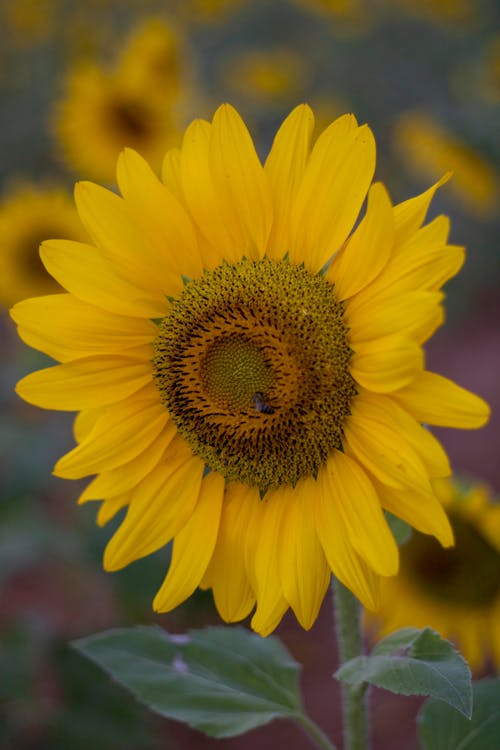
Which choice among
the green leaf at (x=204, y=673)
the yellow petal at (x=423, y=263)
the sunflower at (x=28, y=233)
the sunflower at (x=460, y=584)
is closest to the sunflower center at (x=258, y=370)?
the yellow petal at (x=423, y=263)

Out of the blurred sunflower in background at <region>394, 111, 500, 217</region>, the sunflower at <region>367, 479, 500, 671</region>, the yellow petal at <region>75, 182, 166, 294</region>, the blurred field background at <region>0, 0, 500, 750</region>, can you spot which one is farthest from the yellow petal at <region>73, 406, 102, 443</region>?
the blurred sunflower in background at <region>394, 111, 500, 217</region>

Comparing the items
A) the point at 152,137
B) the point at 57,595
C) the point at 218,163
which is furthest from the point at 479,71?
the point at 218,163

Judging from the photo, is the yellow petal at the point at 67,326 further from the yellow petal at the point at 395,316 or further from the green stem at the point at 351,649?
the green stem at the point at 351,649

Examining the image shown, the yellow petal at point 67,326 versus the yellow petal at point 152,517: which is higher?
the yellow petal at point 67,326

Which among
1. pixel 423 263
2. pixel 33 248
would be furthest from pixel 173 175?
pixel 33 248

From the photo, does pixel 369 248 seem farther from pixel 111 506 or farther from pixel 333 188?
pixel 111 506

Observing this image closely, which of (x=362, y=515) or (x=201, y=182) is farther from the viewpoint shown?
(x=201, y=182)
